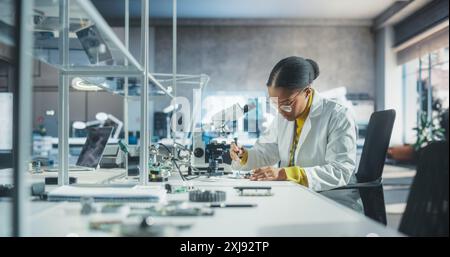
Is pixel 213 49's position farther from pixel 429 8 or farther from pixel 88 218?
pixel 88 218

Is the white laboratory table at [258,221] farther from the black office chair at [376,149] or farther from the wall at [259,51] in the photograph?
the wall at [259,51]

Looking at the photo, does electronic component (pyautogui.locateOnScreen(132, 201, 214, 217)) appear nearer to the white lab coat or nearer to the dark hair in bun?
the white lab coat

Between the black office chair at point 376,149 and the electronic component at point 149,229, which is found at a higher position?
the black office chair at point 376,149

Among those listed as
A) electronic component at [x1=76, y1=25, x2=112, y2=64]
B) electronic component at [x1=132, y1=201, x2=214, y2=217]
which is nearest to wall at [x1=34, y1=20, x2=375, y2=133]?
electronic component at [x1=76, y1=25, x2=112, y2=64]

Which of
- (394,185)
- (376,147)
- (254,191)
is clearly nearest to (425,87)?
(394,185)

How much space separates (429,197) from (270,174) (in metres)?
0.87

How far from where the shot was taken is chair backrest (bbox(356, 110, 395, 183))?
193 cm

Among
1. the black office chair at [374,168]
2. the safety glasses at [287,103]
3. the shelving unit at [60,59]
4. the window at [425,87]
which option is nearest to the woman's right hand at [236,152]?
the safety glasses at [287,103]

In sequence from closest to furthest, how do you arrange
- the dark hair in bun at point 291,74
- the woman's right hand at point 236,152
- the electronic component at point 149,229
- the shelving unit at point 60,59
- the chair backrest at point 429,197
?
1. the shelving unit at point 60,59
2. the electronic component at point 149,229
3. the chair backrest at point 429,197
4. the dark hair in bun at point 291,74
5. the woman's right hand at point 236,152

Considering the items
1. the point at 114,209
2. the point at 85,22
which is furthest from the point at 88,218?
the point at 85,22

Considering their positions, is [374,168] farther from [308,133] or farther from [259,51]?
[259,51]

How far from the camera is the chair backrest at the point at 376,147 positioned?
1.93 m

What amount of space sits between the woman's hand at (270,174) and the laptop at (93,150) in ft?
2.94

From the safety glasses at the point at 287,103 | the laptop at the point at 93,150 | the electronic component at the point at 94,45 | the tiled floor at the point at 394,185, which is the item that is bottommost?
the tiled floor at the point at 394,185
